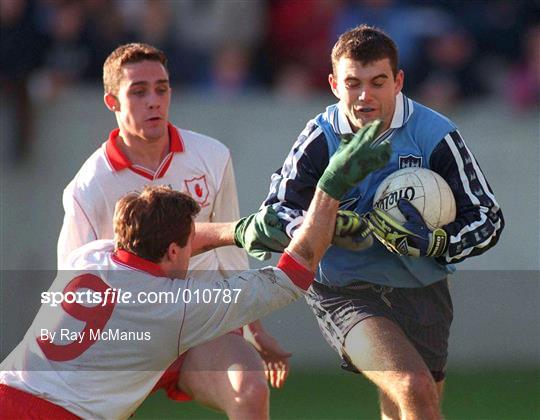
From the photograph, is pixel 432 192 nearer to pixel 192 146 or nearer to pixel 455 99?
pixel 192 146

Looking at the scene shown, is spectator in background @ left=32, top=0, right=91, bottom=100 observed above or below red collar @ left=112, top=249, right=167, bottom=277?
above

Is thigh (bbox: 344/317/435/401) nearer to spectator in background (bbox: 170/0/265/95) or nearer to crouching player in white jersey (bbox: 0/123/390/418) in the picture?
crouching player in white jersey (bbox: 0/123/390/418)

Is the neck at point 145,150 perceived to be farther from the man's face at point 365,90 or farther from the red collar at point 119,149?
the man's face at point 365,90

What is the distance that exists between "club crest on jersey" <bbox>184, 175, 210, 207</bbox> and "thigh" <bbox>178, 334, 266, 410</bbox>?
862 millimetres

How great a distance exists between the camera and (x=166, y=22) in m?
10.0

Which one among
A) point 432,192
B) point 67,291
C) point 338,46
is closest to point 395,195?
point 432,192

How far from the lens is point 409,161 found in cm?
572

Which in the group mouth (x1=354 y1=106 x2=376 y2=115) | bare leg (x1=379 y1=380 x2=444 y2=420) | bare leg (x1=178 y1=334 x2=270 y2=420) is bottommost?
bare leg (x1=379 y1=380 x2=444 y2=420)

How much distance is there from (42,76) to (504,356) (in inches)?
167

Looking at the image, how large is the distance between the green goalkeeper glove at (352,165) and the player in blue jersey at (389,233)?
0.43 meters

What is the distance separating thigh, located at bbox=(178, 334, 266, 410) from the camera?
18.4 ft

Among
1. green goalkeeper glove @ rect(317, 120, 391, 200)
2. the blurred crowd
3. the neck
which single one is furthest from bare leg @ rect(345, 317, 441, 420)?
the blurred crowd

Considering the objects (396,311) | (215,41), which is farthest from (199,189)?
(215,41)

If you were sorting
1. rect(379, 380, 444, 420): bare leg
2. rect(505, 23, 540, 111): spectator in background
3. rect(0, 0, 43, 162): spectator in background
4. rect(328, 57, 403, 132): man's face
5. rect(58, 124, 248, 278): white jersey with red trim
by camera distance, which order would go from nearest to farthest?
1. rect(328, 57, 403, 132): man's face
2. rect(379, 380, 444, 420): bare leg
3. rect(58, 124, 248, 278): white jersey with red trim
4. rect(0, 0, 43, 162): spectator in background
5. rect(505, 23, 540, 111): spectator in background
